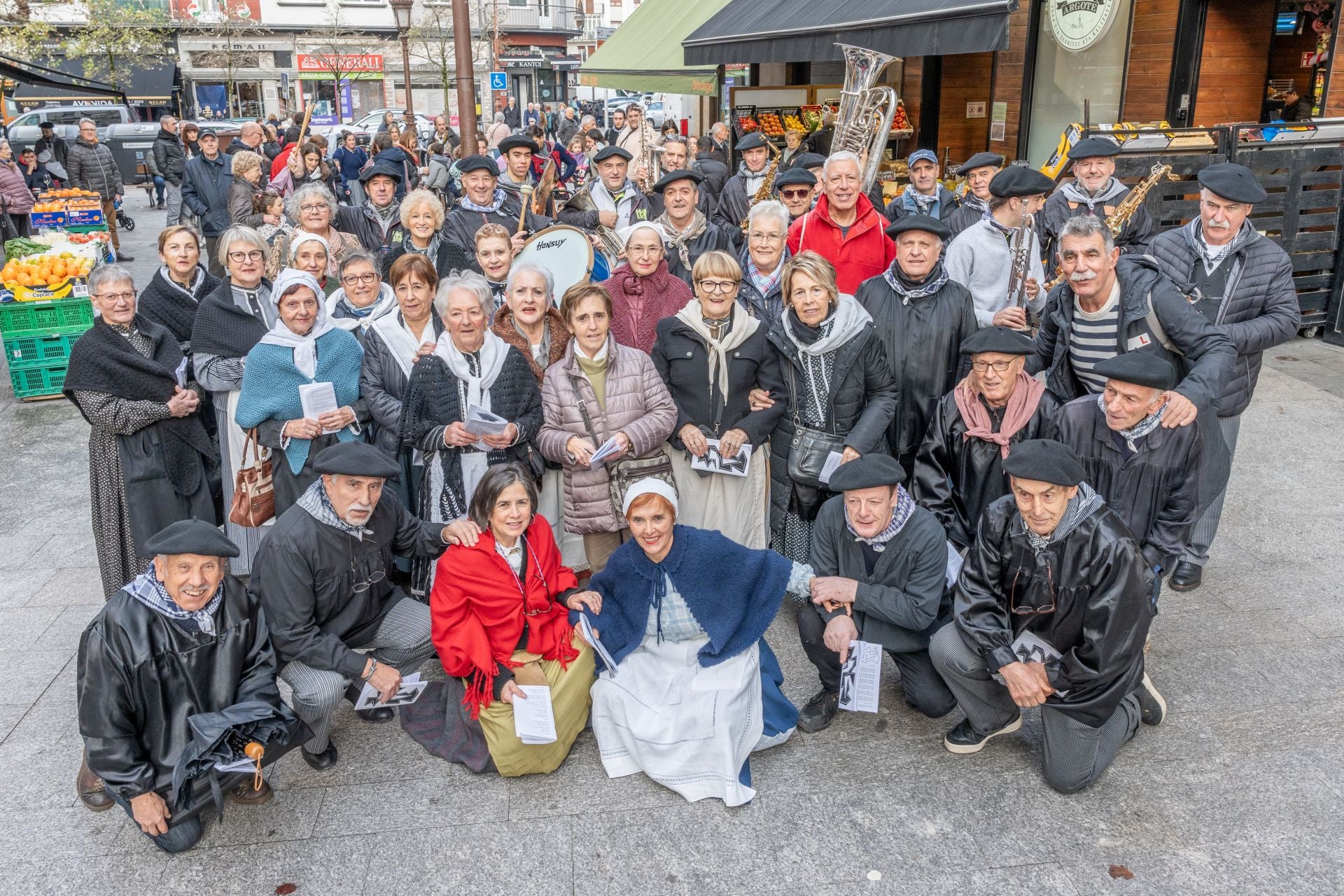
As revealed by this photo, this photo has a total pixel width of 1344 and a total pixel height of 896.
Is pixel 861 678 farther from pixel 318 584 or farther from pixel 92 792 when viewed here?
pixel 92 792

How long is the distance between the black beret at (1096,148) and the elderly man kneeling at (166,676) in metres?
5.95

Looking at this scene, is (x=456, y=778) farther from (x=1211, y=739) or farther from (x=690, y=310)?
(x=1211, y=739)

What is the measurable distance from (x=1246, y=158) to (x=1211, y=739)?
6.18m

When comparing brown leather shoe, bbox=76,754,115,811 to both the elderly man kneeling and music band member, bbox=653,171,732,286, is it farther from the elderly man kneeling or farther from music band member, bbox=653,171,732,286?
music band member, bbox=653,171,732,286

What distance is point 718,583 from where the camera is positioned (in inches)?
174

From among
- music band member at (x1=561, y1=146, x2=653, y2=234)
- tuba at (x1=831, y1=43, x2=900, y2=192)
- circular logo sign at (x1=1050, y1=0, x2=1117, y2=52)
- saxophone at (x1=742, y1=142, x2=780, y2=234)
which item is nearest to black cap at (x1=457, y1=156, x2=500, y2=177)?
music band member at (x1=561, y1=146, x2=653, y2=234)

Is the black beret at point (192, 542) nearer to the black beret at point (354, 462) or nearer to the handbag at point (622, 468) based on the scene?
the black beret at point (354, 462)

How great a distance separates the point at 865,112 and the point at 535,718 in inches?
226

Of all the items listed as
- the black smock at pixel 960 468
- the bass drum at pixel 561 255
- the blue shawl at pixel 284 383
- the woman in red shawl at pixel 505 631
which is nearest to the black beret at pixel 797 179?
the bass drum at pixel 561 255

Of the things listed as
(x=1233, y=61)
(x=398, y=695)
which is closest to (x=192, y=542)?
(x=398, y=695)

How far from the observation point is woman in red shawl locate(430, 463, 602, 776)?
435 centimetres

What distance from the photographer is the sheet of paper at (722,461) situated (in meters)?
5.39

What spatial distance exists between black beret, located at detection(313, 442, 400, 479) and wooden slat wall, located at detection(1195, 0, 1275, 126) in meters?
9.15

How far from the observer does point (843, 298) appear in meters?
5.32
